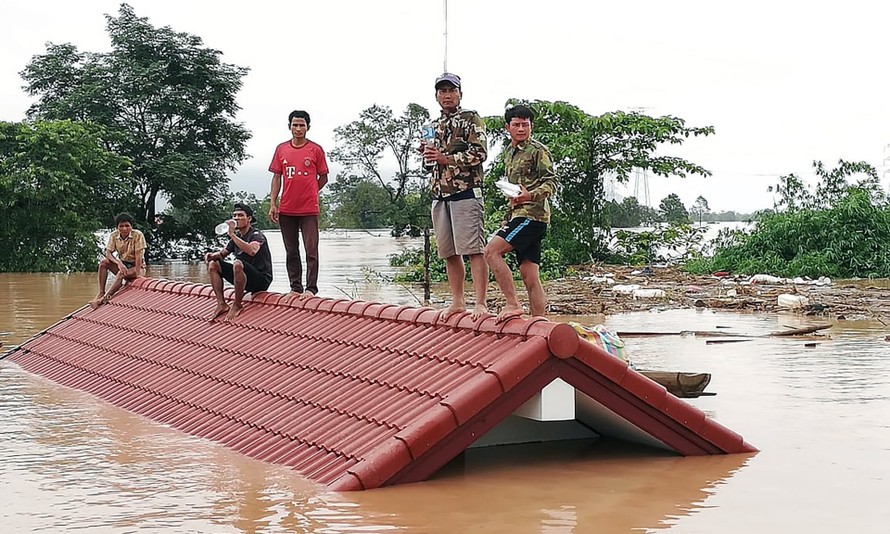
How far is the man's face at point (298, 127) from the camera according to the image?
1130 cm

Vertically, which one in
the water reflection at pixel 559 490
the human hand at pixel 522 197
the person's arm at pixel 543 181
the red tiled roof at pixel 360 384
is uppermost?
the person's arm at pixel 543 181

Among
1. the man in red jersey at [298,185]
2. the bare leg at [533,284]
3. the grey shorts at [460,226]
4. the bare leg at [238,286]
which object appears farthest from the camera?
the man in red jersey at [298,185]

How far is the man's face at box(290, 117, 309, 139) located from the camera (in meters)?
11.3

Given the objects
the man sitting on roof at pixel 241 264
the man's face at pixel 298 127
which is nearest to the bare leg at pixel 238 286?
the man sitting on roof at pixel 241 264

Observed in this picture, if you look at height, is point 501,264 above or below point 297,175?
below

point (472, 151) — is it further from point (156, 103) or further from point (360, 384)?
point (156, 103)

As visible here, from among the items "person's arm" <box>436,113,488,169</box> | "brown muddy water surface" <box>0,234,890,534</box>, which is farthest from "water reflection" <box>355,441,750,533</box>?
"person's arm" <box>436,113,488,169</box>

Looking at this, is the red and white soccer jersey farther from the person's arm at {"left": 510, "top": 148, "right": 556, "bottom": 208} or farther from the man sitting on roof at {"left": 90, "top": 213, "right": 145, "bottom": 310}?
the man sitting on roof at {"left": 90, "top": 213, "right": 145, "bottom": 310}

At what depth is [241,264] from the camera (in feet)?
36.4

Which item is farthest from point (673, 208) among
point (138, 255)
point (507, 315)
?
point (507, 315)

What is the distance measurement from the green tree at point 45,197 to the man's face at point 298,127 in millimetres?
24901

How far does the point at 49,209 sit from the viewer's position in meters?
35.5

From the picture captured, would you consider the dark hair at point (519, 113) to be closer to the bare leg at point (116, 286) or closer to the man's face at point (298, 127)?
the man's face at point (298, 127)

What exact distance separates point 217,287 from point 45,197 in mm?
25516
